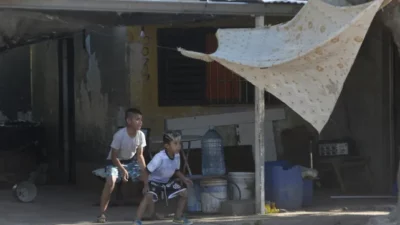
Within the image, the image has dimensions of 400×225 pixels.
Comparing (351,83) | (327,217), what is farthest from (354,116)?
(327,217)

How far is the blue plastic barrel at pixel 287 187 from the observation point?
10.0 m

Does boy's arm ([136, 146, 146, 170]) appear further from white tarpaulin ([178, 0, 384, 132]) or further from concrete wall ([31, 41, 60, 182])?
concrete wall ([31, 41, 60, 182])

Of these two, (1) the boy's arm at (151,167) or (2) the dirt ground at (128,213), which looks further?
(2) the dirt ground at (128,213)

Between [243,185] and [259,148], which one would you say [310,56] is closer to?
[259,148]

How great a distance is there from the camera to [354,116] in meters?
12.3

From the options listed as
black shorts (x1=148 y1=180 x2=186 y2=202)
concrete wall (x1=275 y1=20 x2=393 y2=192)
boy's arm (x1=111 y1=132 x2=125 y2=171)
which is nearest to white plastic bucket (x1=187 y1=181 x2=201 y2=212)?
black shorts (x1=148 y1=180 x2=186 y2=202)

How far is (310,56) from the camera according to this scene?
7.58 m

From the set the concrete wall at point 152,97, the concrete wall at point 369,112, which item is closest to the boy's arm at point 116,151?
the concrete wall at point 152,97

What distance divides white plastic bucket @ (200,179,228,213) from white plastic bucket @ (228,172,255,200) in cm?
20

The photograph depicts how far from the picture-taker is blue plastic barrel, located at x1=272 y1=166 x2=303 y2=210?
395 inches

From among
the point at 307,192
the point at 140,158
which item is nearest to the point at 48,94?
the point at 140,158

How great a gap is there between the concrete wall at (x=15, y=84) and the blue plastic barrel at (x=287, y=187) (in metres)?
10.1

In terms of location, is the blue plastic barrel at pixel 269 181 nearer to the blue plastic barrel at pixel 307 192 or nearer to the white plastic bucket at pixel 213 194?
the blue plastic barrel at pixel 307 192

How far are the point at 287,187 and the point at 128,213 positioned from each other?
2305 mm
